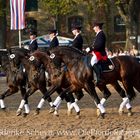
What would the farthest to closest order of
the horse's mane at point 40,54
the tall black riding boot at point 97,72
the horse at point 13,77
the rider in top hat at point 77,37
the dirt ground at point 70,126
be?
the rider in top hat at point 77,37 < the horse at point 13,77 < the horse's mane at point 40,54 < the tall black riding boot at point 97,72 < the dirt ground at point 70,126

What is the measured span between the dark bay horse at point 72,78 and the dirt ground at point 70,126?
0.80 metres

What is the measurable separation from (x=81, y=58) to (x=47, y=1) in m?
32.0

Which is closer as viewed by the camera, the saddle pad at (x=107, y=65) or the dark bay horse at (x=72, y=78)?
the dark bay horse at (x=72, y=78)

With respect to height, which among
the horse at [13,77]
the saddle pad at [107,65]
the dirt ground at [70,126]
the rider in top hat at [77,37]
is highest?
the rider in top hat at [77,37]

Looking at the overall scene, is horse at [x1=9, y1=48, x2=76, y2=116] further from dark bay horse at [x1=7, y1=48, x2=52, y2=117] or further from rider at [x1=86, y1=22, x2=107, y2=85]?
rider at [x1=86, y1=22, x2=107, y2=85]

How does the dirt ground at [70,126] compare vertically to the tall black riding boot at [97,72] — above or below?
below

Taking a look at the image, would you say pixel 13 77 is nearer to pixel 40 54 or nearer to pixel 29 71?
pixel 29 71

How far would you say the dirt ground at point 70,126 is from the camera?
12.9 meters

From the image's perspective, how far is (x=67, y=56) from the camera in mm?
16844

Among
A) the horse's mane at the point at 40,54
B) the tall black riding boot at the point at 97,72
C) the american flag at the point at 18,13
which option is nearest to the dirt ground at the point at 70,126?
the tall black riding boot at the point at 97,72

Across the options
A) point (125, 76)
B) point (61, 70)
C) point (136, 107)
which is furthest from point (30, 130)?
point (136, 107)

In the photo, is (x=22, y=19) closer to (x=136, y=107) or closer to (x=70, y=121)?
(x=136, y=107)

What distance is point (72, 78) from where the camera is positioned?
16.8 m

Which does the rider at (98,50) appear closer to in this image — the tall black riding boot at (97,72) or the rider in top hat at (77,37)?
the tall black riding boot at (97,72)
